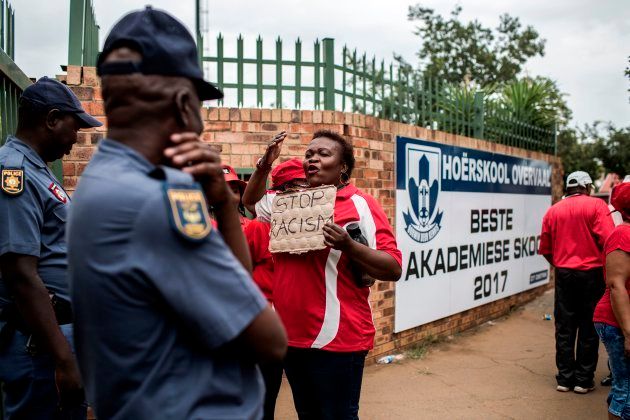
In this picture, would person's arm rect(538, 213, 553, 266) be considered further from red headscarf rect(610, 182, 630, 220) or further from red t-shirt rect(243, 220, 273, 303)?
red t-shirt rect(243, 220, 273, 303)

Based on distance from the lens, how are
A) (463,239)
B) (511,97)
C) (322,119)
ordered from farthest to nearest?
(511,97) < (463,239) < (322,119)

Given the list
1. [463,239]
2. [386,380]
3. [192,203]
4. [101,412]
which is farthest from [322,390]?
[463,239]

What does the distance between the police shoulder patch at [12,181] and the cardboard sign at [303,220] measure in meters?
1.24

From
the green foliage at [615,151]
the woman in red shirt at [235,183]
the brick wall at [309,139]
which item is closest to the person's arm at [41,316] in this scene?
the woman in red shirt at [235,183]

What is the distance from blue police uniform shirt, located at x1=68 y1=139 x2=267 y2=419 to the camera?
118cm

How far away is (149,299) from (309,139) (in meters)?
4.34

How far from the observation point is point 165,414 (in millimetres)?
1250

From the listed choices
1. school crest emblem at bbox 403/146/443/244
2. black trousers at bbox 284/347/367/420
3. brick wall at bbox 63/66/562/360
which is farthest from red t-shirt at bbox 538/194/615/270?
black trousers at bbox 284/347/367/420

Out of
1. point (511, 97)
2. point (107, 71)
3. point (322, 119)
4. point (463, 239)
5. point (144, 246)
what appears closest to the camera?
point (144, 246)

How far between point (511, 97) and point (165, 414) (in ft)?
32.6

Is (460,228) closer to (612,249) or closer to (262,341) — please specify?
(612,249)

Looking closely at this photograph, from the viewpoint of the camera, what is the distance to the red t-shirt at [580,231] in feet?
18.1

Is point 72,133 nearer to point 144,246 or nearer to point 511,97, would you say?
point 144,246

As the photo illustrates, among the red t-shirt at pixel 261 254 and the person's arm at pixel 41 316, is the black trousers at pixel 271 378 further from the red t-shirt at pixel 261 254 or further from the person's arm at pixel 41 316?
the person's arm at pixel 41 316
